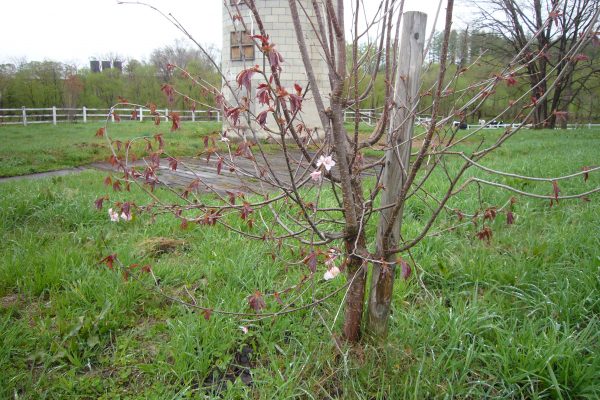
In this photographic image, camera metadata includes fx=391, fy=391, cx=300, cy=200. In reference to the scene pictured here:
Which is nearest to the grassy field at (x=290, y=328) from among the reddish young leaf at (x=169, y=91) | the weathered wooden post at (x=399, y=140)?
the weathered wooden post at (x=399, y=140)

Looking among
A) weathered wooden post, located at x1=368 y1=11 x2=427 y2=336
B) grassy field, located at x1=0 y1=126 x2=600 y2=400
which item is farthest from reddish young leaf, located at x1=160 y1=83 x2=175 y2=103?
grassy field, located at x1=0 y1=126 x2=600 y2=400

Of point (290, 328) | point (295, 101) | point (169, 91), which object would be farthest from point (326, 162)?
point (290, 328)

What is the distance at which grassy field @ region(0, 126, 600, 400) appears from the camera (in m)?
1.82

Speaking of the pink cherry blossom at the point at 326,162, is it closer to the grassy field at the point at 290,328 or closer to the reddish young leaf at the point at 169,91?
the grassy field at the point at 290,328

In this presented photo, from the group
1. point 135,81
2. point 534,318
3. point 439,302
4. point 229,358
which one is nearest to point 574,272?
point 534,318

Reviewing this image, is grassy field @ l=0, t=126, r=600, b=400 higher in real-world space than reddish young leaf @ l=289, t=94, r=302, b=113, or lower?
lower

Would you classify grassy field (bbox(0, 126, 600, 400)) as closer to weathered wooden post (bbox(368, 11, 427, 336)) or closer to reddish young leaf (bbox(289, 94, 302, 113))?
weathered wooden post (bbox(368, 11, 427, 336))

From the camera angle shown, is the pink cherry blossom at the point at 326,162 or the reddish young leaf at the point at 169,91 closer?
the pink cherry blossom at the point at 326,162

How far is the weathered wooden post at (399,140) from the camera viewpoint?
175cm

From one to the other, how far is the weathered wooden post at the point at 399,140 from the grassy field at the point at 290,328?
0.22 m

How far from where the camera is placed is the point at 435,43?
2848 mm

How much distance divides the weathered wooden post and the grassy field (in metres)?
0.22

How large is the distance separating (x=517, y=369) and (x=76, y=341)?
2297 millimetres

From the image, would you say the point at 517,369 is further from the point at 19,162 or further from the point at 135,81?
the point at 135,81
